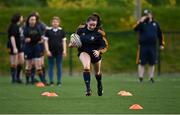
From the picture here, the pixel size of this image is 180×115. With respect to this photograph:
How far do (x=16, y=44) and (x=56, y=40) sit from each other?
193cm

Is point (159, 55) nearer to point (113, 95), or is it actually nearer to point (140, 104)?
point (113, 95)

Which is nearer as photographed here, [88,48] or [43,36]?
[88,48]

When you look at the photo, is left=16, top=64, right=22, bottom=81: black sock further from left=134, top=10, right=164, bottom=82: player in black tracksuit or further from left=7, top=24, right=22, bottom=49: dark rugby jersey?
left=134, top=10, right=164, bottom=82: player in black tracksuit

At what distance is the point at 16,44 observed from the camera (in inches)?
1030

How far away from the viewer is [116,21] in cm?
4000

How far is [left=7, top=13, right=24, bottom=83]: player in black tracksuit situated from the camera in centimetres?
2602

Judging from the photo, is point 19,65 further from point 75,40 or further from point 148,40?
point 75,40

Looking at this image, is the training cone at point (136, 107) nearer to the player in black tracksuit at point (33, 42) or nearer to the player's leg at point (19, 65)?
the player in black tracksuit at point (33, 42)

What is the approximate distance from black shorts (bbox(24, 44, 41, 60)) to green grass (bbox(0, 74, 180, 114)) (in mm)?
1726

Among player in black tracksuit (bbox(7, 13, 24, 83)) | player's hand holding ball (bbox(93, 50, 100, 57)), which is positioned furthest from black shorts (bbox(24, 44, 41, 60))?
player's hand holding ball (bbox(93, 50, 100, 57))

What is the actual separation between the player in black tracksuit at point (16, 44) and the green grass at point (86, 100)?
267cm

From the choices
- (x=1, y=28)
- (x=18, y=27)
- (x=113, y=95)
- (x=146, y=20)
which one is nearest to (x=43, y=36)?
(x=18, y=27)

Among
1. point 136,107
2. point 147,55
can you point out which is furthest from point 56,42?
point 136,107

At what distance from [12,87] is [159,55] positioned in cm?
1189
